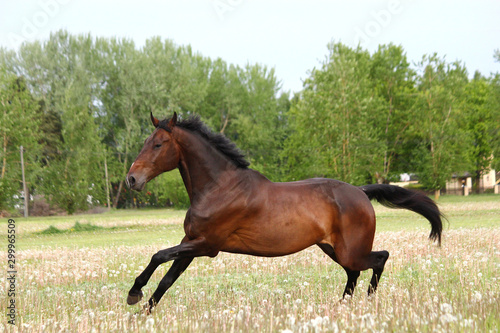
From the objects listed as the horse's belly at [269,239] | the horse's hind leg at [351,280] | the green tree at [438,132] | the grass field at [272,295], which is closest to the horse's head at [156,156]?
the horse's belly at [269,239]

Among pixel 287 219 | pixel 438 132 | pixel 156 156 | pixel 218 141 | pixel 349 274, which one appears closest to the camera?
pixel 156 156

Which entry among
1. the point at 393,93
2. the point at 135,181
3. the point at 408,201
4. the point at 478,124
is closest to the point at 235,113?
the point at 393,93

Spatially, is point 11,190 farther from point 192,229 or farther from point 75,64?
point 192,229

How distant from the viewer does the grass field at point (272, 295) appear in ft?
15.5

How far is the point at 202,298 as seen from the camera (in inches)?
263

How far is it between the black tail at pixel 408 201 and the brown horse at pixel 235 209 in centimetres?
128

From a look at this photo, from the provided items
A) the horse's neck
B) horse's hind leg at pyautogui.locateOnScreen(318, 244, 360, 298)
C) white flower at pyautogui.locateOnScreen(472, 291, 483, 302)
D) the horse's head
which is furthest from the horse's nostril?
white flower at pyautogui.locateOnScreen(472, 291, 483, 302)

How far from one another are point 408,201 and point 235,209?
346 centimetres

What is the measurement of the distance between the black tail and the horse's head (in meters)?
3.43

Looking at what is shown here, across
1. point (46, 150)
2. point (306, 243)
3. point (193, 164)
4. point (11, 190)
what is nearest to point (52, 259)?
point (193, 164)

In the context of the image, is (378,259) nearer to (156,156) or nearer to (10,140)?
(156,156)

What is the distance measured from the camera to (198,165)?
618 centimetres

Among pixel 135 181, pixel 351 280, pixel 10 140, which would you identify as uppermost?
pixel 10 140

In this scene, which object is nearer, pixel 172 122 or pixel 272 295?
pixel 172 122
